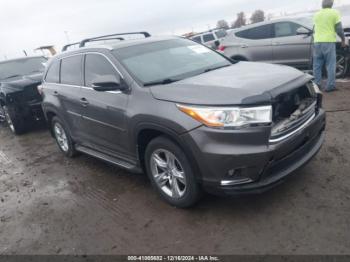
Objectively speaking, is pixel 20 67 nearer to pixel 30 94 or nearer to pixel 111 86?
pixel 30 94

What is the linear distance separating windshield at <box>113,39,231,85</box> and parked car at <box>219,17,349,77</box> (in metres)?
4.71

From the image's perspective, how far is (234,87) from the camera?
3197 mm

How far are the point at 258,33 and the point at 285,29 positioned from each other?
2.53 ft

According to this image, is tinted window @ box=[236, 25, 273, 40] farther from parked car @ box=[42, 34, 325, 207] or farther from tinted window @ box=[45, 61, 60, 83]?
tinted window @ box=[45, 61, 60, 83]

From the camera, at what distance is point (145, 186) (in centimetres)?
440

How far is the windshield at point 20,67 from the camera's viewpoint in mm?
9026

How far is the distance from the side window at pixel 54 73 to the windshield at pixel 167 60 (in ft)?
5.69

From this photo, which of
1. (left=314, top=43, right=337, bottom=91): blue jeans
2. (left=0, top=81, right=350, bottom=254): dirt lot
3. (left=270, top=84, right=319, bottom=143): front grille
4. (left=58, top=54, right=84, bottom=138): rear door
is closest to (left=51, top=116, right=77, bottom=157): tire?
(left=58, top=54, right=84, bottom=138): rear door

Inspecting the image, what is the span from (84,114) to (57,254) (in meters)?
1.94

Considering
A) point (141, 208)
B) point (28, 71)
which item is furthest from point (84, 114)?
point (28, 71)

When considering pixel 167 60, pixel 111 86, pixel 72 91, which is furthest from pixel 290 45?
pixel 111 86

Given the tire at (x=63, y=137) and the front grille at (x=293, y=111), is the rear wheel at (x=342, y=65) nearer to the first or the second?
Answer: the front grille at (x=293, y=111)

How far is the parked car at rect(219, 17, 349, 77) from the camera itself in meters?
8.44

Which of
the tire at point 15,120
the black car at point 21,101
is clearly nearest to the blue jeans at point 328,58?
the black car at point 21,101
